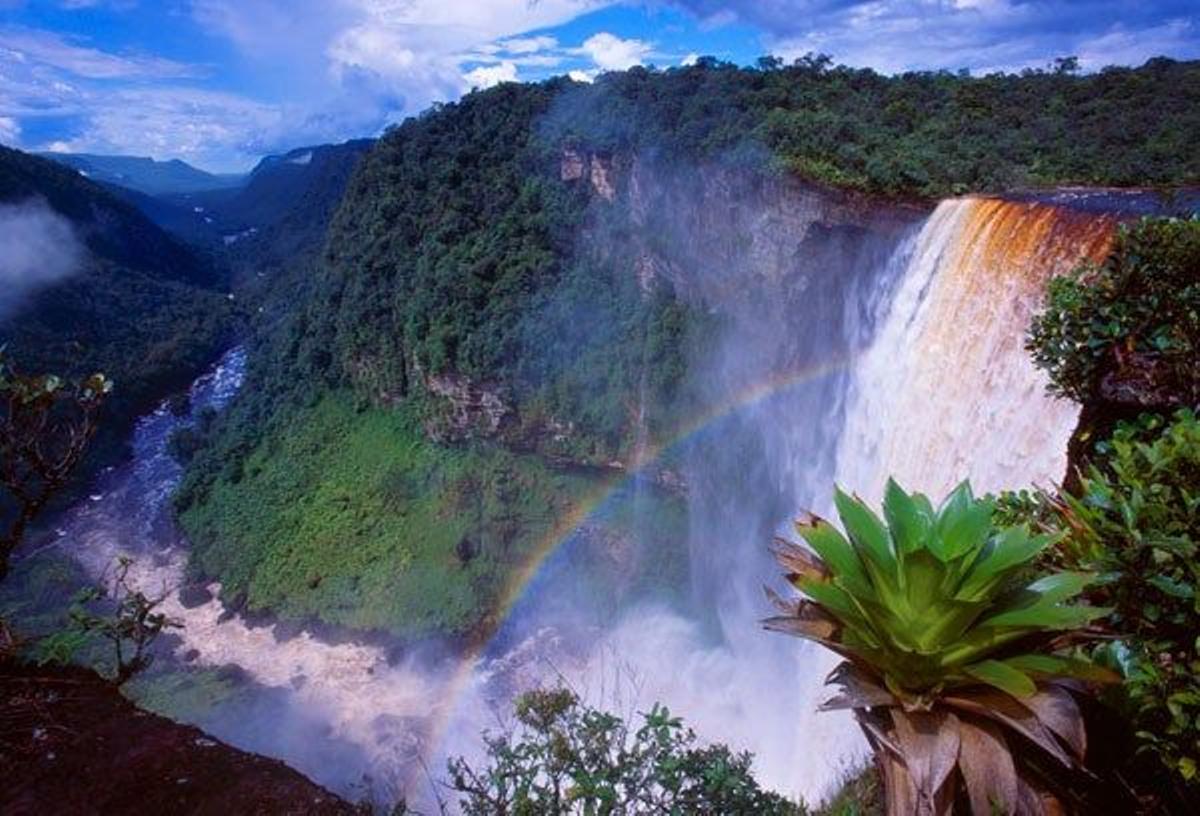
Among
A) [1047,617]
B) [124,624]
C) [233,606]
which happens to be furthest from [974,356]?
[233,606]

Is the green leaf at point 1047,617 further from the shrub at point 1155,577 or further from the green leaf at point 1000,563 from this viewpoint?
the shrub at point 1155,577

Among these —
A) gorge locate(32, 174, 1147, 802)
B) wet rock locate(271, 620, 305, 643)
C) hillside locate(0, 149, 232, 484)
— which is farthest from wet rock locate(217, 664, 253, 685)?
hillside locate(0, 149, 232, 484)

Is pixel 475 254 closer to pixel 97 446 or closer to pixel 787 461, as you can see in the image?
pixel 787 461

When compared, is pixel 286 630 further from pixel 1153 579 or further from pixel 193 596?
pixel 1153 579

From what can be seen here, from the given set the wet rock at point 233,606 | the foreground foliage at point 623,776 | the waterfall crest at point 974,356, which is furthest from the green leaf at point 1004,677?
the wet rock at point 233,606

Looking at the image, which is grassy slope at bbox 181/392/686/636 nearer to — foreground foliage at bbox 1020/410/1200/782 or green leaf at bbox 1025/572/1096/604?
foreground foliage at bbox 1020/410/1200/782
